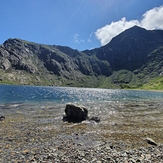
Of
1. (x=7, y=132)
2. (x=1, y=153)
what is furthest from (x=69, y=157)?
(x=7, y=132)

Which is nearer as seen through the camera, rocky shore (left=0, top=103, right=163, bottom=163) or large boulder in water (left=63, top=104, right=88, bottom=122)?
rocky shore (left=0, top=103, right=163, bottom=163)

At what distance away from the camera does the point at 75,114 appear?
34.5 m

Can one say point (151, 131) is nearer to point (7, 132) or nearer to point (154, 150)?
point (154, 150)

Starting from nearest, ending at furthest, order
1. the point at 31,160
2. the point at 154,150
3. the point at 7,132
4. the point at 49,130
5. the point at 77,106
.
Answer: the point at 31,160
the point at 154,150
the point at 7,132
the point at 49,130
the point at 77,106

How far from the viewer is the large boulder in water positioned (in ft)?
111

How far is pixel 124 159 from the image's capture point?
48.2ft

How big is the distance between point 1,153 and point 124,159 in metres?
11.4

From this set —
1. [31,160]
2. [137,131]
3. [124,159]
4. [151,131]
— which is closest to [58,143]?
[31,160]

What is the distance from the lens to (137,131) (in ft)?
83.6

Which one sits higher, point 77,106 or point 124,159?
point 77,106

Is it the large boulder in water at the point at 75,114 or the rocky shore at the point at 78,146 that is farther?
the large boulder in water at the point at 75,114

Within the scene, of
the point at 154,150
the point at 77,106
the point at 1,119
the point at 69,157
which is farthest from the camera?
the point at 77,106

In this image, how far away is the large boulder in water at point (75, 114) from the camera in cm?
3386

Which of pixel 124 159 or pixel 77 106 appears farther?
pixel 77 106
